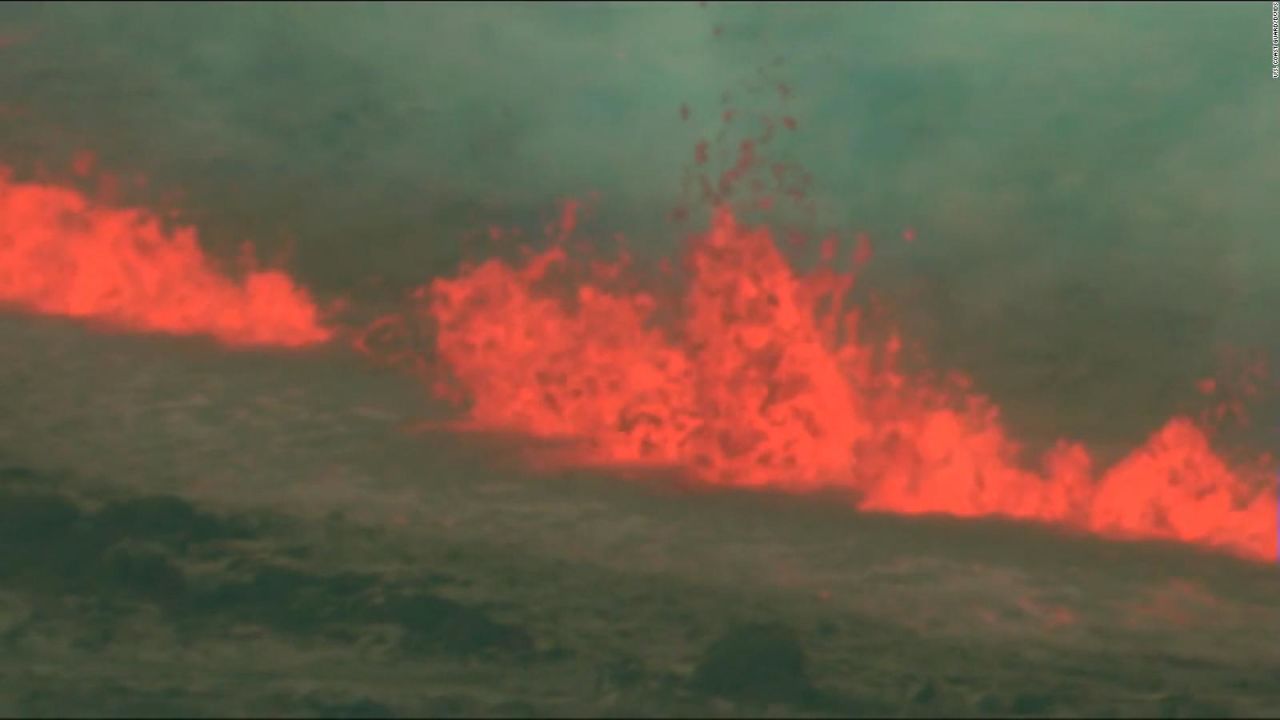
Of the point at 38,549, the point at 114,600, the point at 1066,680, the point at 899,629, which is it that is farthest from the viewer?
the point at 38,549

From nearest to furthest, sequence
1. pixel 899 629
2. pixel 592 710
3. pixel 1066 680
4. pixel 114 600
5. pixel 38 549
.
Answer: pixel 592 710 < pixel 1066 680 < pixel 899 629 < pixel 114 600 < pixel 38 549

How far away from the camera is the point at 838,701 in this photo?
39.9 feet

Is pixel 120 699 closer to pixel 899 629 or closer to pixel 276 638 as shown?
pixel 276 638

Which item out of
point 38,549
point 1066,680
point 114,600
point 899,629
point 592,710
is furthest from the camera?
point 38,549

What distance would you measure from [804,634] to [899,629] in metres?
0.80

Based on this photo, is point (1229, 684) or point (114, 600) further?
point (114, 600)

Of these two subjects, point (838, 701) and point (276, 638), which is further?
point (276, 638)

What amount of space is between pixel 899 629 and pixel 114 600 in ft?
21.7

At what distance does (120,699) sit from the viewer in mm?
11859

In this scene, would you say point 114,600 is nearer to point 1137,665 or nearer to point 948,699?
point 948,699

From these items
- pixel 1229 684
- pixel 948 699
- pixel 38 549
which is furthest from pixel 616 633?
pixel 38 549

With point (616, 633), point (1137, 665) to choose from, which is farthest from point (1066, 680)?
point (616, 633)

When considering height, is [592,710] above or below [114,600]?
below

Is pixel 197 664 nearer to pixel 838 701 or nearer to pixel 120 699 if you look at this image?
pixel 120 699
